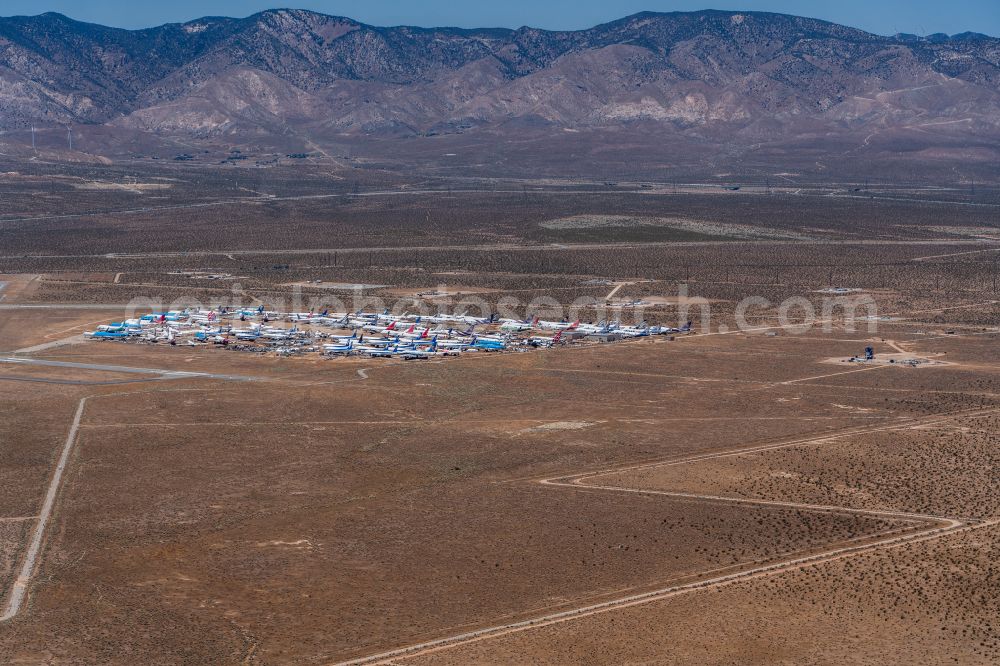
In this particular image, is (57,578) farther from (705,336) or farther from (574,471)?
(705,336)

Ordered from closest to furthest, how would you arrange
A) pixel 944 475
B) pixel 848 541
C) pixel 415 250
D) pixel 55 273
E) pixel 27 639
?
pixel 27 639, pixel 848 541, pixel 944 475, pixel 55 273, pixel 415 250

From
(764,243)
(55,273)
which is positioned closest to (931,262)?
(764,243)

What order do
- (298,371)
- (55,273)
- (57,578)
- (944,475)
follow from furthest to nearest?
(55,273)
(298,371)
(944,475)
(57,578)

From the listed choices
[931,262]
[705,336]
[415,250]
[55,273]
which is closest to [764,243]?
[931,262]

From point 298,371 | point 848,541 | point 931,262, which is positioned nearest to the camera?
point 848,541

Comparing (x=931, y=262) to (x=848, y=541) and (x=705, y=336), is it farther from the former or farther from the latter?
(x=848, y=541)

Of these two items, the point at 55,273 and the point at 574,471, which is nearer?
the point at 574,471
